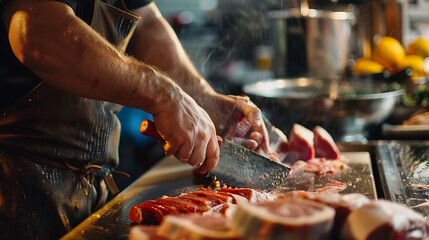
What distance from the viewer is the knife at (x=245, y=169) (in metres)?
1.98

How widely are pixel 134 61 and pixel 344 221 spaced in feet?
2.97

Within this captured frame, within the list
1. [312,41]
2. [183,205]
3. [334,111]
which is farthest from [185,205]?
[312,41]

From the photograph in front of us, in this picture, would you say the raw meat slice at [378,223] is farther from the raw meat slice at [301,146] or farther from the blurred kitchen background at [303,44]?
the blurred kitchen background at [303,44]

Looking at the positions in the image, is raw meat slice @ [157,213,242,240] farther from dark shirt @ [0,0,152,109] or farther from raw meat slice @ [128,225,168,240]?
dark shirt @ [0,0,152,109]

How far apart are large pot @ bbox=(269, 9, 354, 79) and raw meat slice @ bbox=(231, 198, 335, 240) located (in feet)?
11.4

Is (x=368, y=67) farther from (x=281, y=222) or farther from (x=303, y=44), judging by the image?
(x=281, y=222)

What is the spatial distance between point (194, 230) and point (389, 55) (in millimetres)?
3851

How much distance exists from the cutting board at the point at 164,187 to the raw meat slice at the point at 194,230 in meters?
0.58

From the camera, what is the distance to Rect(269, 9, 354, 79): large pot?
4348 millimetres

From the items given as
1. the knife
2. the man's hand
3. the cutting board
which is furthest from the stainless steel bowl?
the man's hand

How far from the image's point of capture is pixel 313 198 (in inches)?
51.1

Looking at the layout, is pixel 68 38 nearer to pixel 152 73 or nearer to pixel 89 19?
pixel 152 73

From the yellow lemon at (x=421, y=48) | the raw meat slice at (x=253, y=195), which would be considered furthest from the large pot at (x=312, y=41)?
the raw meat slice at (x=253, y=195)

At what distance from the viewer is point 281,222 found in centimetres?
104
